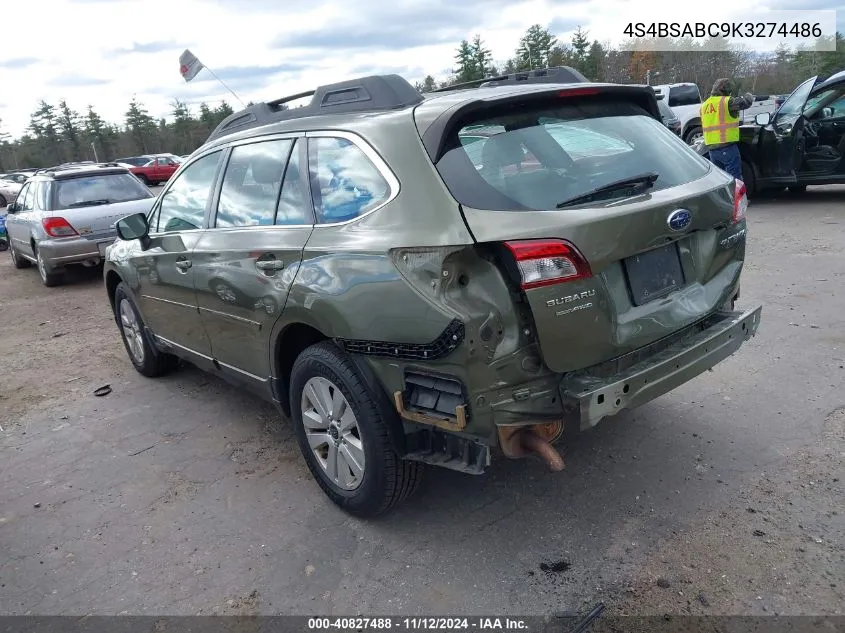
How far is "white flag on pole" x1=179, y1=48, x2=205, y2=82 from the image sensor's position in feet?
34.7

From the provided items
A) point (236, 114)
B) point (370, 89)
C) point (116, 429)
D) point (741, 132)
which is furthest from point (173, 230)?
point (741, 132)

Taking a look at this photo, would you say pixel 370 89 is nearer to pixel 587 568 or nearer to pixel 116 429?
pixel 587 568

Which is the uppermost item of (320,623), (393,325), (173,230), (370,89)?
(370,89)

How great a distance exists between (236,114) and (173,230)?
86 centimetres

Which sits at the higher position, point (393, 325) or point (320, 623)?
point (393, 325)

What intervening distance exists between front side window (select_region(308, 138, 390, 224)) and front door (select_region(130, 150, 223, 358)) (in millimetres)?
1092

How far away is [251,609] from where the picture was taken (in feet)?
8.94

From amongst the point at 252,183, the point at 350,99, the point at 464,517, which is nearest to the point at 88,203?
the point at 252,183

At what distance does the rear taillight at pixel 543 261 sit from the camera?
246 cm

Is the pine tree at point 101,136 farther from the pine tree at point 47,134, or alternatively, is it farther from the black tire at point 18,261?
the black tire at point 18,261

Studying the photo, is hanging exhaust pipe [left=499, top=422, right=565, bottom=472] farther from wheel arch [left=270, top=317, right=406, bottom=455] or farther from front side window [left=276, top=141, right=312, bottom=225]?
front side window [left=276, top=141, right=312, bottom=225]

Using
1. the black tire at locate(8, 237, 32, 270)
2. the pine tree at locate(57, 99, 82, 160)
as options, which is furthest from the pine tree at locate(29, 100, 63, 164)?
the black tire at locate(8, 237, 32, 270)

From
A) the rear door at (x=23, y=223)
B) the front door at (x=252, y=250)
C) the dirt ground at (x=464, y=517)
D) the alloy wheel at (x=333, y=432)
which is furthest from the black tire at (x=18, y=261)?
the alloy wheel at (x=333, y=432)

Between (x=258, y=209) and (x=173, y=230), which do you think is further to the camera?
(x=173, y=230)
